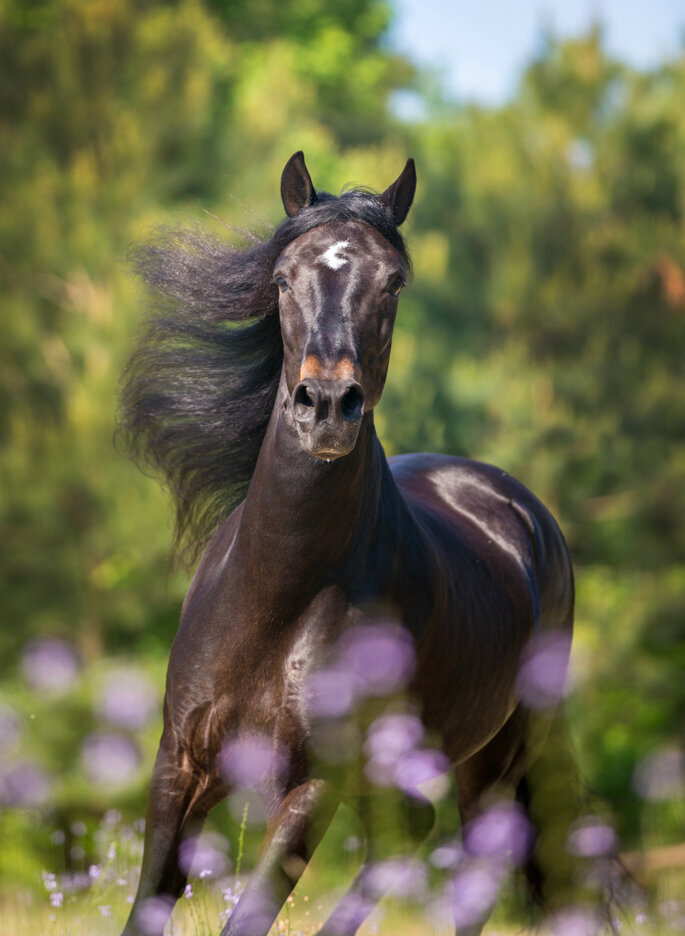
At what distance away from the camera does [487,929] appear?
6.06 metres

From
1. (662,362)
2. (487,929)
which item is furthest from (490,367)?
(487,929)

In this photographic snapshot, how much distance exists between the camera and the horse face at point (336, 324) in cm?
274

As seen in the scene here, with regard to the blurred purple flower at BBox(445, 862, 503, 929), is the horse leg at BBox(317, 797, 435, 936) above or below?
above

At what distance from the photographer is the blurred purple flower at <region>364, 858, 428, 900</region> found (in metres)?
4.17

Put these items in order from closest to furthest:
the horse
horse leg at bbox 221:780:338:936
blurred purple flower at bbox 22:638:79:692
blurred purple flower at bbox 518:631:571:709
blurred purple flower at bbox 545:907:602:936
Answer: horse leg at bbox 221:780:338:936
the horse
blurred purple flower at bbox 545:907:602:936
blurred purple flower at bbox 518:631:571:709
blurred purple flower at bbox 22:638:79:692

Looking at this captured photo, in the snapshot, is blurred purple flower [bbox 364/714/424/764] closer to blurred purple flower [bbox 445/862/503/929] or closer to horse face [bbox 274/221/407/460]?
horse face [bbox 274/221/407/460]

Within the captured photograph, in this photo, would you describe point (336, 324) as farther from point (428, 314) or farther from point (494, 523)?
point (428, 314)

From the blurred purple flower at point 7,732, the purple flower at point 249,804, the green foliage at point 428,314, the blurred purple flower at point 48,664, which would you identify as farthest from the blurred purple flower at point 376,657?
the green foliage at point 428,314

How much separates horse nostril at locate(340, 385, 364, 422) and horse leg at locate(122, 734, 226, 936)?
1164mm

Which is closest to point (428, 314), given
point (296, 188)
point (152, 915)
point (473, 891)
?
point (473, 891)

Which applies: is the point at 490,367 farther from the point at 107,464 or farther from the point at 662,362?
the point at 107,464

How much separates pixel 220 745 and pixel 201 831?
1.23ft

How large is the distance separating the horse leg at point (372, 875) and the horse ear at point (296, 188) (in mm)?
2112

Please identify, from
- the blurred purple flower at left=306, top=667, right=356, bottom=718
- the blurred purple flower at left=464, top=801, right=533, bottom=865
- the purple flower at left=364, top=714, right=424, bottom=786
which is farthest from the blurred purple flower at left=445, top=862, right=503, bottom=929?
the blurred purple flower at left=306, top=667, right=356, bottom=718
